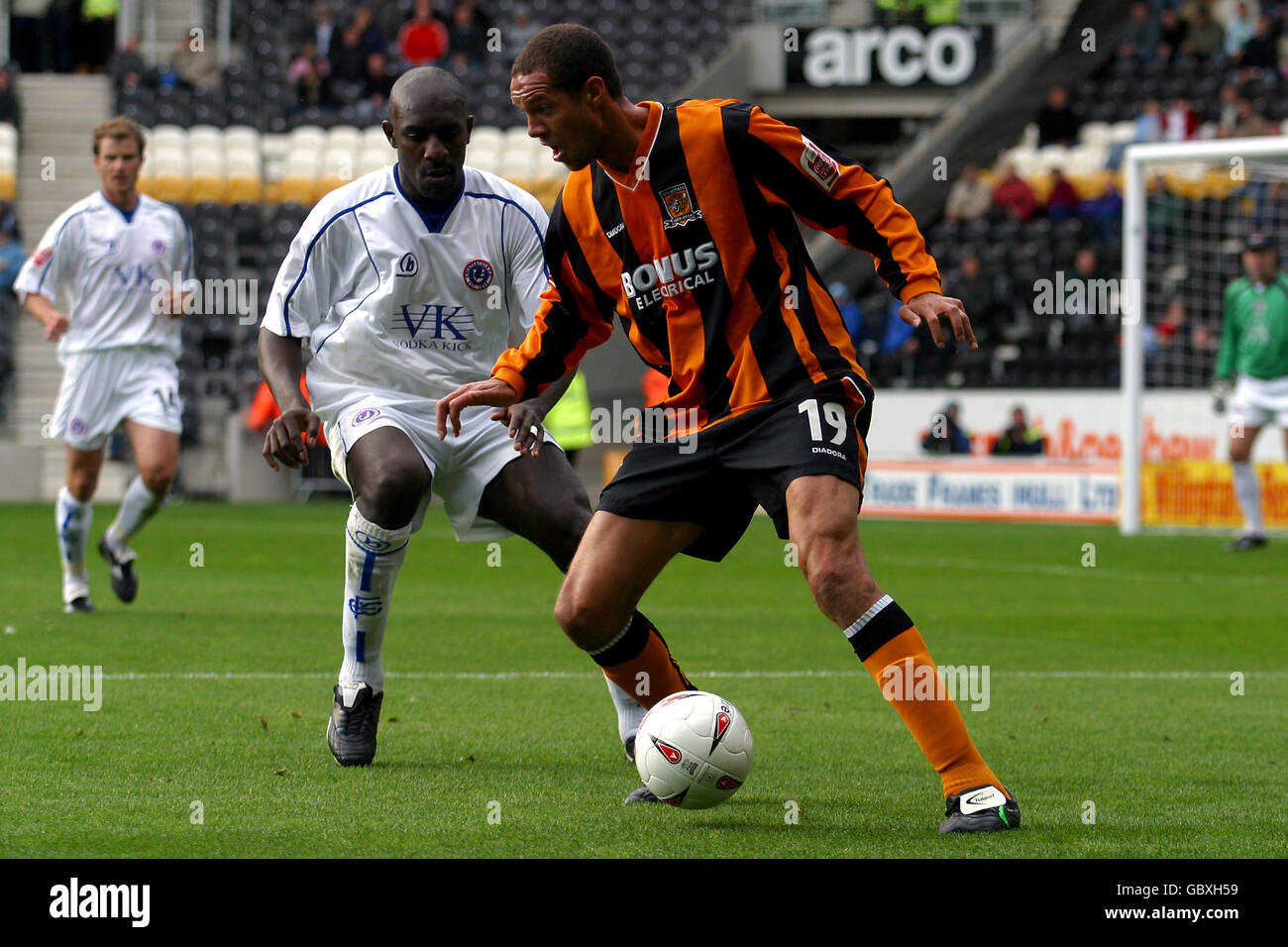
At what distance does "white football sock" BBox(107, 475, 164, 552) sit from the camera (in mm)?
10016

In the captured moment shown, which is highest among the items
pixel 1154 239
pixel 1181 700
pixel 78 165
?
pixel 78 165

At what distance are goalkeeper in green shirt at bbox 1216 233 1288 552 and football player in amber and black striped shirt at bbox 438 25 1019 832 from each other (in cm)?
1163

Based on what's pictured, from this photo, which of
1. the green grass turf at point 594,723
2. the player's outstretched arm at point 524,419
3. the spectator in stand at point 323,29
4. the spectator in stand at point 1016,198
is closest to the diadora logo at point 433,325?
the player's outstretched arm at point 524,419

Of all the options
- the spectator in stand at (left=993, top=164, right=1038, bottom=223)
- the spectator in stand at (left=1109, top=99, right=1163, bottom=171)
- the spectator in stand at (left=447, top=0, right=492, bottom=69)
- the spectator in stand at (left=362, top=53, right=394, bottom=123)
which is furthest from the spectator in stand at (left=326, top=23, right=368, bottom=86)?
the spectator in stand at (left=1109, top=99, right=1163, bottom=171)

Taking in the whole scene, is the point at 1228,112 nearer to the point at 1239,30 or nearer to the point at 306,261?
the point at 1239,30

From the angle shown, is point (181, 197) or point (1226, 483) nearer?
point (1226, 483)

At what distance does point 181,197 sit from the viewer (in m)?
26.3

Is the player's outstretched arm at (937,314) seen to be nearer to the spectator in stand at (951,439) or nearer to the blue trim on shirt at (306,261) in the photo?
the blue trim on shirt at (306,261)

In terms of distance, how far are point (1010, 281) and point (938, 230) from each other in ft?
5.08

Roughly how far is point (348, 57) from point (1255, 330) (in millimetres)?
15953

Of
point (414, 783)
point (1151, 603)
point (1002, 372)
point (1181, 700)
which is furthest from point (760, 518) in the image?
point (414, 783)

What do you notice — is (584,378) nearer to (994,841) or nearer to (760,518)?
(760,518)

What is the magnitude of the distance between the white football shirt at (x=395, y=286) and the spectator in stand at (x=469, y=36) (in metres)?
22.0

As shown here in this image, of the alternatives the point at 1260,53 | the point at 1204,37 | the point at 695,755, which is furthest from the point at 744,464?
the point at 1204,37
